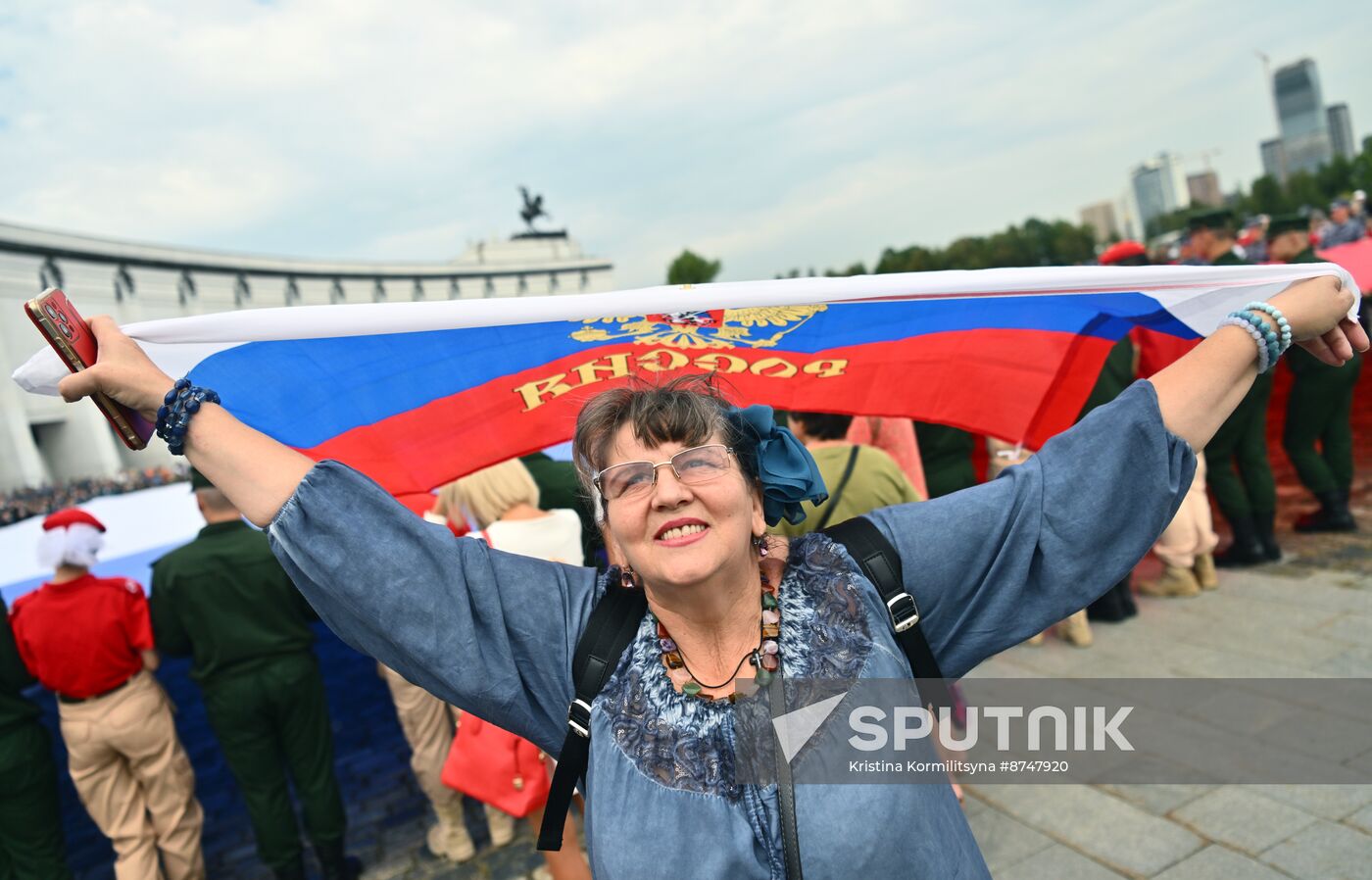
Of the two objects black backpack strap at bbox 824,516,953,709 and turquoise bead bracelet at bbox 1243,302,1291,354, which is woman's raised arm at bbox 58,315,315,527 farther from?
turquoise bead bracelet at bbox 1243,302,1291,354

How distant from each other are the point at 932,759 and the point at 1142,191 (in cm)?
21280

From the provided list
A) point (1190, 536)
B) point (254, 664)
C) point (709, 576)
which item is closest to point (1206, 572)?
point (1190, 536)

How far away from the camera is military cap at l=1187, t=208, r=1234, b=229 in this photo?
6.20 metres

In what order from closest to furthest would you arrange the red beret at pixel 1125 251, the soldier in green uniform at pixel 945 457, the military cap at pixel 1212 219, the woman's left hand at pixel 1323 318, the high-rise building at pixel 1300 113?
1. the woman's left hand at pixel 1323 318
2. the soldier in green uniform at pixel 945 457
3. the red beret at pixel 1125 251
4. the military cap at pixel 1212 219
5. the high-rise building at pixel 1300 113

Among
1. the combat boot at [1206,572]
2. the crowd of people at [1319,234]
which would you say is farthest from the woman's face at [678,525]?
the crowd of people at [1319,234]

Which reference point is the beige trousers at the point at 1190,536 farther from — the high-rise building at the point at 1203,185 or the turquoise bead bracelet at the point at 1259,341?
the high-rise building at the point at 1203,185

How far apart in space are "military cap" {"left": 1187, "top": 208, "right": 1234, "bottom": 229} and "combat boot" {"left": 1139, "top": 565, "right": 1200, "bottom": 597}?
2503 millimetres

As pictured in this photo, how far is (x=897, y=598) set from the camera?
1.56 meters

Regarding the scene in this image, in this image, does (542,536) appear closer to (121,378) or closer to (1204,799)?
(121,378)

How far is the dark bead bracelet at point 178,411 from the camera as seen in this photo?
138cm

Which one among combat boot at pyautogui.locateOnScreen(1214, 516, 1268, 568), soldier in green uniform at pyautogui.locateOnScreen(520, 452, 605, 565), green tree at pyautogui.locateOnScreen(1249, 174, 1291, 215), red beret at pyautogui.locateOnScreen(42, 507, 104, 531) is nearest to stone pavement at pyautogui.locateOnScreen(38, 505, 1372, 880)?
combat boot at pyautogui.locateOnScreen(1214, 516, 1268, 568)

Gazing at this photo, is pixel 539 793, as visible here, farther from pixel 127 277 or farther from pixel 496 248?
pixel 496 248

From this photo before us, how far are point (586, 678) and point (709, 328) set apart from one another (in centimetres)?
94

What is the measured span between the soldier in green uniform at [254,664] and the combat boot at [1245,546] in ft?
20.0
